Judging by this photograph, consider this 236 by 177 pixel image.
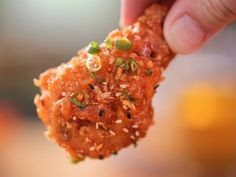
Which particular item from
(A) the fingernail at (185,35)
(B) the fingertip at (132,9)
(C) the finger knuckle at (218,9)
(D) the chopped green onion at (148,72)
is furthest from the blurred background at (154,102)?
(D) the chopped green onion at (148,72)

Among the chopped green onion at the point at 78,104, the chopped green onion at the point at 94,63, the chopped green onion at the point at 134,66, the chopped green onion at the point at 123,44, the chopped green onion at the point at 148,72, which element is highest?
the chopped green onion at the point at 123,44

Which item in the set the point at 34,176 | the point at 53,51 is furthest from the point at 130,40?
the point at 53,51

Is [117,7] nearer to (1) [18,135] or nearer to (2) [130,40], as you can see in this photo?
(1) [18,135]

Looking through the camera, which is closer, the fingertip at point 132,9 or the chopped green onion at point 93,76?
the chopped green onion at point 93,76

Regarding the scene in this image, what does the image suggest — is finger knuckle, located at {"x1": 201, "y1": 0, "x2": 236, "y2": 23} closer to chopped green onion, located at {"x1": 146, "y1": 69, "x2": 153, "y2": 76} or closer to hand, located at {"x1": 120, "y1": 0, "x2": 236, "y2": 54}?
hand, located at {"x1": 120, "y1": 0, "x2": 236, "y2": 54}

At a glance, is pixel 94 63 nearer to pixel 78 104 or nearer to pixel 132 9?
pixel 78 104

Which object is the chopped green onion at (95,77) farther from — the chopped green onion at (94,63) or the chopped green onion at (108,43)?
the chopped green onion at (108,43)

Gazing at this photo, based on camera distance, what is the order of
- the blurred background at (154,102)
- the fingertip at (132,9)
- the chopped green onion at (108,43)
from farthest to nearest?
the blurred background at (154,102), the fingertip at (132,9), the chopped green onion at (108,43)
